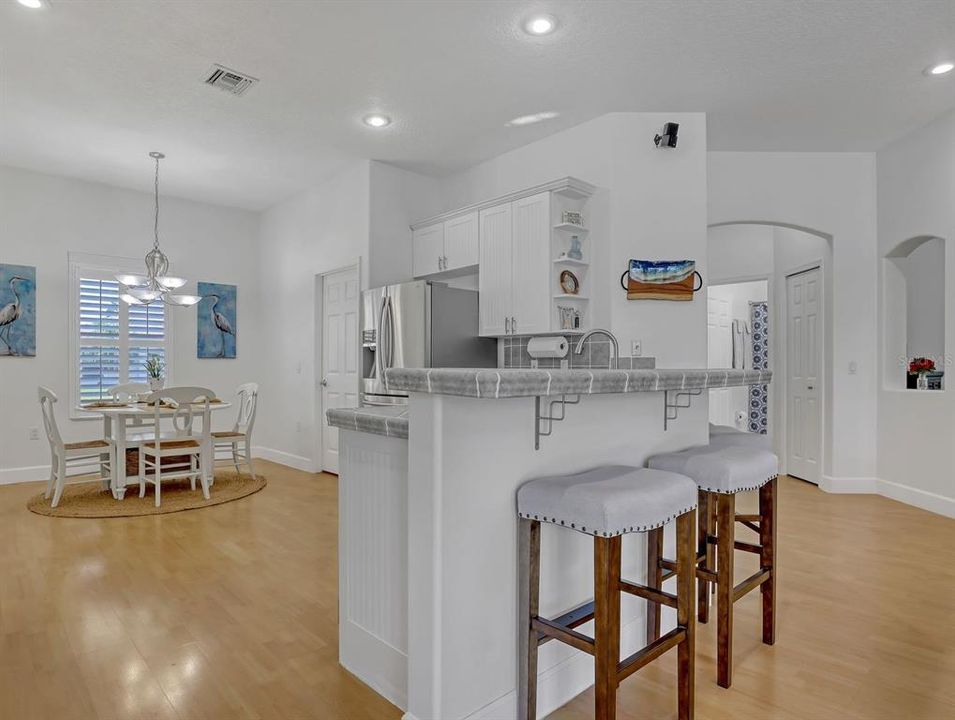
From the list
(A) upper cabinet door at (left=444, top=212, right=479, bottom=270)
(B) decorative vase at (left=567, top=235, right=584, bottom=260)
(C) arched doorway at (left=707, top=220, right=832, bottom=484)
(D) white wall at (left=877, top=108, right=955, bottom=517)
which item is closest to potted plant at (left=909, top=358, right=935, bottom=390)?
(D) white wall at (left=877, top=108, right=955, bottom=517)

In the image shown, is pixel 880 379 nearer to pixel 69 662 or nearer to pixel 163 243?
pixel 69 662

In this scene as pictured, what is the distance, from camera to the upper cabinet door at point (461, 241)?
187 inches

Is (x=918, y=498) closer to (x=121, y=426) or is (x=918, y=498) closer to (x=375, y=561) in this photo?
(x=375, y=561)

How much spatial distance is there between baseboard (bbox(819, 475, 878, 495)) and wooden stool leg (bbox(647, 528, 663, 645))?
363 centimetres

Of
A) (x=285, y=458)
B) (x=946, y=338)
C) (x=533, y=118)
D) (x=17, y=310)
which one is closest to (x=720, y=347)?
(x=946, y=338)

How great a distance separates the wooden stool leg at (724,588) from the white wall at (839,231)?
3702 mm

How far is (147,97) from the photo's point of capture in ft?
12.9

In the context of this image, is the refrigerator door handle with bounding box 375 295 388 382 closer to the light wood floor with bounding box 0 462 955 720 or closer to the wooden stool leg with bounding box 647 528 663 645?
the light wood floor with bounding box 0 462 955 720

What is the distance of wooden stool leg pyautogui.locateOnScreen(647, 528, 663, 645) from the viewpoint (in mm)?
2158

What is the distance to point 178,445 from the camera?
482 cm

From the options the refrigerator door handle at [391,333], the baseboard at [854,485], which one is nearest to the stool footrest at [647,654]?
the refrigerator door handle at [391,333]

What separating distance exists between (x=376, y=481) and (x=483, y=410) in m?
0.48

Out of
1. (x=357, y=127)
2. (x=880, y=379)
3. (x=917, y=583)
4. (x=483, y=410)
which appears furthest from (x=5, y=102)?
(x=880, y=379)

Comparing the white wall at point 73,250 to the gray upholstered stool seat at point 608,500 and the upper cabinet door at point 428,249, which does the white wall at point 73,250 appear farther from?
the gray upholstered stool seat at point 608,500
